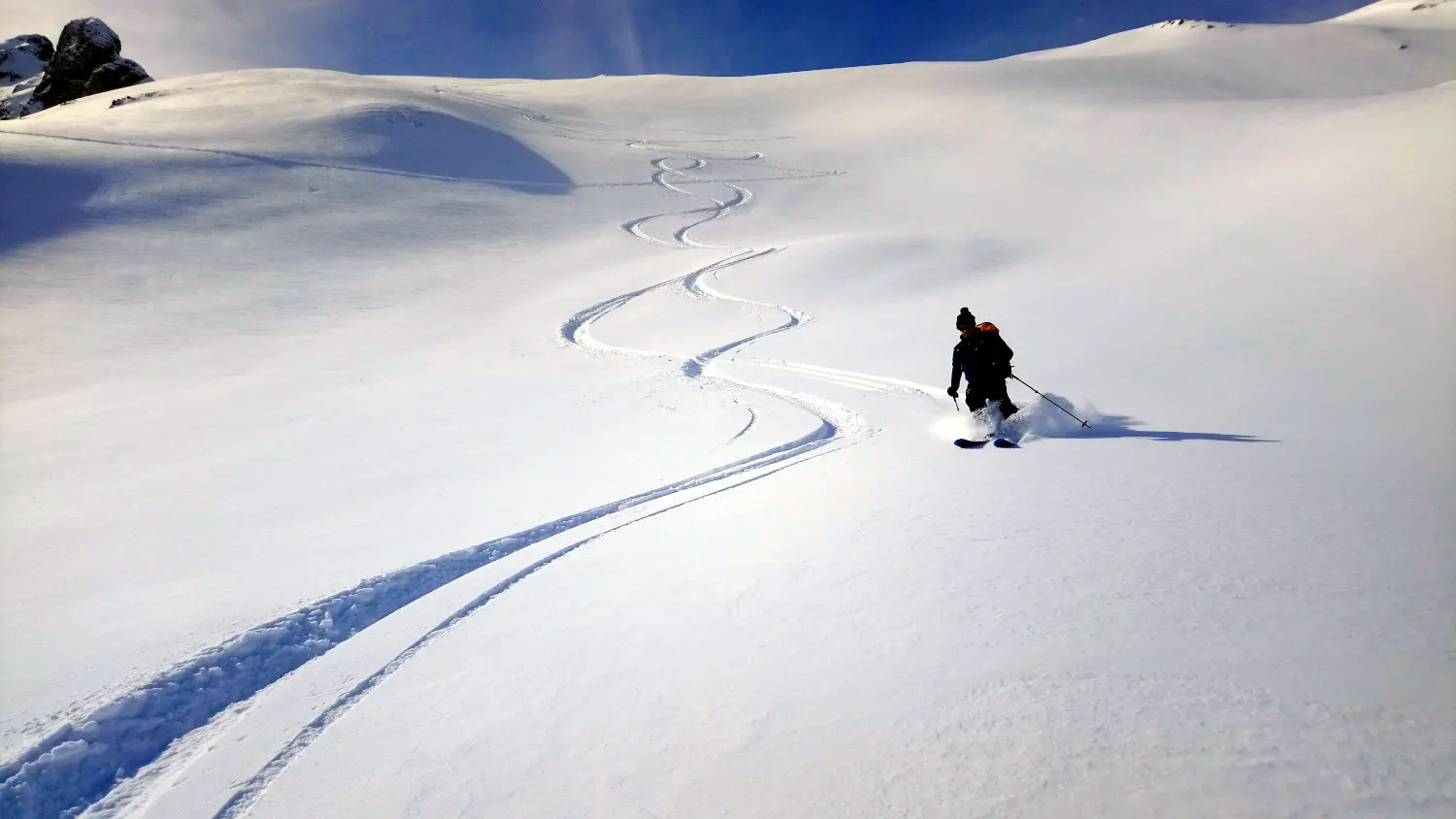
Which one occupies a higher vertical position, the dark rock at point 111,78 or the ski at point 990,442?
the dark rock at point 111,78

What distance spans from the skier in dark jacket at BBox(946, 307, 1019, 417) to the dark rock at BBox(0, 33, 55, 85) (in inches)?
4109

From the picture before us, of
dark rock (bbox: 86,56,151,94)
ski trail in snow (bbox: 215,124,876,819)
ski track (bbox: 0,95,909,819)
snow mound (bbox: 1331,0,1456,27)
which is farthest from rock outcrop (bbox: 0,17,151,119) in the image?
snow mound (bbox: 1331,0,1456,27)

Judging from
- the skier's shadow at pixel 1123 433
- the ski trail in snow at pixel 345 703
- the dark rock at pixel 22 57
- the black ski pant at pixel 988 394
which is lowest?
the ski trail in snow at pixel 345 703

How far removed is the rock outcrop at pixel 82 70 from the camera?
5444cm

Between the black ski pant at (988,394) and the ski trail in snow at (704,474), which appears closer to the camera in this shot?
the ski trail in snow at (704,474)

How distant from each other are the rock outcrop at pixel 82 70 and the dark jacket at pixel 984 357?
232 feet

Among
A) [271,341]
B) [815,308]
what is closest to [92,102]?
[271,341]

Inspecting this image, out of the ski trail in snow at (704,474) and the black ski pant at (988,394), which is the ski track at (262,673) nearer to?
the ski trail in snow at (704,474)

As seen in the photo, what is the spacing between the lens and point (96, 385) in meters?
12.8


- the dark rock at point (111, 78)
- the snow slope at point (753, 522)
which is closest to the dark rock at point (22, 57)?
the dark rock at point (111, 78)

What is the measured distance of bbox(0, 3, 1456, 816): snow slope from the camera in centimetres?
285

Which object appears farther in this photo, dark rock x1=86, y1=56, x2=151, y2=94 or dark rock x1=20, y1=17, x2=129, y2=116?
dark rock x1=20, y1=17, x2=129, y2=116

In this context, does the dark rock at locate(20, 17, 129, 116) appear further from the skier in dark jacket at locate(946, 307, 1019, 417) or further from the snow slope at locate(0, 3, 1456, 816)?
the skier in dark jacket at locate(946, 307, 1019, 417)

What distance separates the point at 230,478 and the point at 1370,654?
31.3 ft
